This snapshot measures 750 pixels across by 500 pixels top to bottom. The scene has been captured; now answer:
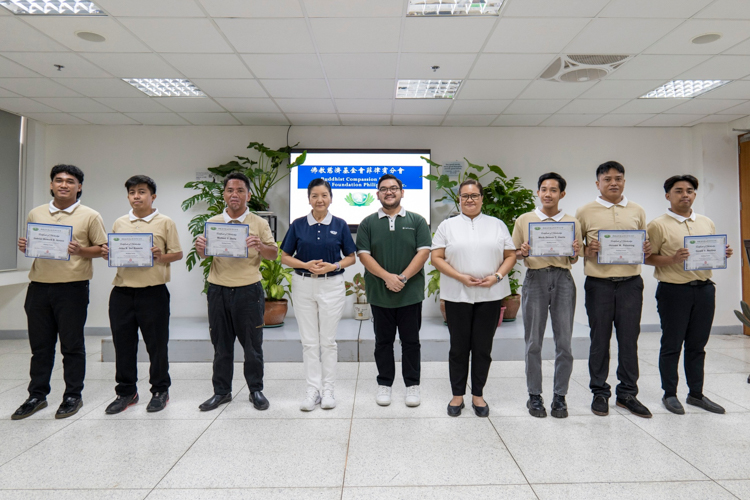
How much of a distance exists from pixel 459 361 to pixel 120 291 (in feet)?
7.17

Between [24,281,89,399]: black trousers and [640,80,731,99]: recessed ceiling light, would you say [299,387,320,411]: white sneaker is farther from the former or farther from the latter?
[640,80,731,99]: recessed ceiling light

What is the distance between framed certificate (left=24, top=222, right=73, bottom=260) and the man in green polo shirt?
178 centimetres

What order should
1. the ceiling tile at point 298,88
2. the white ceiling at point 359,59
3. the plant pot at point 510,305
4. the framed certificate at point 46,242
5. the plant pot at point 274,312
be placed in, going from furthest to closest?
1. the plant pot at point 510,305
2. the plant pot at point 274,312
3. the ceiling tile at point 298,88
4. the white ceiling at point 359,59
5. the framed certificate at point 46,242

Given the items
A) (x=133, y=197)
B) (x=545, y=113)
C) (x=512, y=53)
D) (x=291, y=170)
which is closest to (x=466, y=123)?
Answer: (x=545, y=113)

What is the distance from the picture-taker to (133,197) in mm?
2594

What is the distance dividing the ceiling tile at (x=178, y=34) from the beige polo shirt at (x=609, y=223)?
2.88 meters

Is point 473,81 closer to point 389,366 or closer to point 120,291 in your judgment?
point 389,366

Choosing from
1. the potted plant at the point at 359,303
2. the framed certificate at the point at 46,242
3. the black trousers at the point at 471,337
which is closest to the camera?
the framed certificate at the point at 46,242

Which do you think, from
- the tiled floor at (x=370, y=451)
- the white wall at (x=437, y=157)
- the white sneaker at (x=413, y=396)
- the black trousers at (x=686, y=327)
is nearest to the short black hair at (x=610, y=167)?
the black trousers at (x=686, y=327)

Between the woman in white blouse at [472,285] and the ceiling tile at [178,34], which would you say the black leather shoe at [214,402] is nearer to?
the woman in white blouse at [472,285]

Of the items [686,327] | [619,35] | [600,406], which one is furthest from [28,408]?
[619,35]

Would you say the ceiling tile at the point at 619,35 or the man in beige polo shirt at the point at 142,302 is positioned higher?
the ceiling tile at the point at 619,35

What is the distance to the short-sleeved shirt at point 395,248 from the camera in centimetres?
267

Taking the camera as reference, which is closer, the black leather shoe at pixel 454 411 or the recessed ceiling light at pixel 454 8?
the black leather shoe at pixel 454 411
